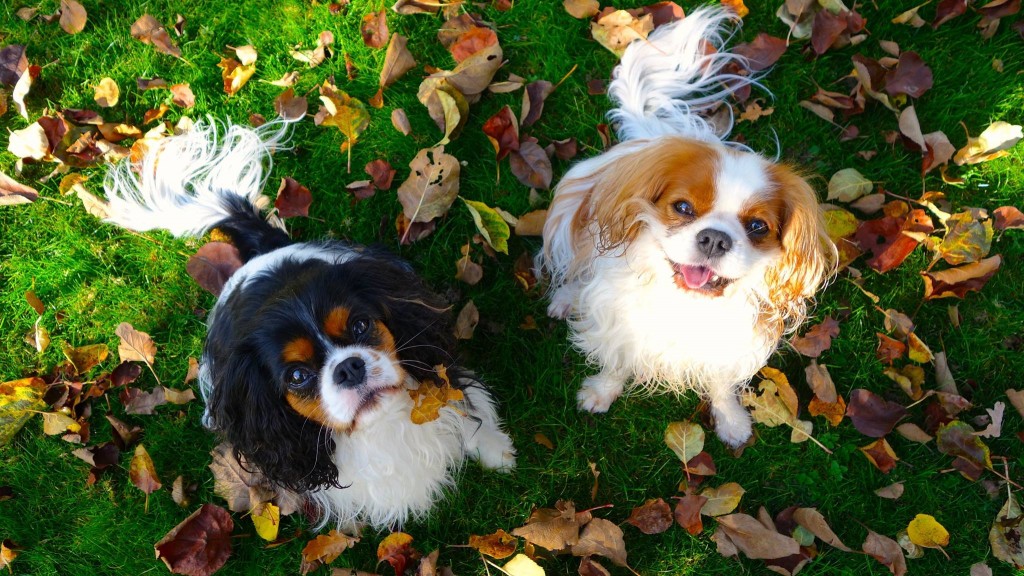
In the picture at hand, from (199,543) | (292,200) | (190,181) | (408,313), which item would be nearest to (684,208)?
(408,313)

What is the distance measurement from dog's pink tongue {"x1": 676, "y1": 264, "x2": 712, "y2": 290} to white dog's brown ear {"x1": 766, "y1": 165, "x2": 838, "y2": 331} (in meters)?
0.21

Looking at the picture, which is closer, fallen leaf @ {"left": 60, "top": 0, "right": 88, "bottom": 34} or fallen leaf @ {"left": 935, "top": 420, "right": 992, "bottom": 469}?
fallen leaf @ {"left": 935, "top": 420, "right": 992, "bottom": 469}

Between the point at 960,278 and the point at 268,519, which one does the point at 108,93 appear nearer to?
the point at 268,519

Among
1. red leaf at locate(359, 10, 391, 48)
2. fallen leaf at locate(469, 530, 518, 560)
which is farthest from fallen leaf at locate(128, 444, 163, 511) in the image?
red leaf at locate(359, 10, 391, 48)

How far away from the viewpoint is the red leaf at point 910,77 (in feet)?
10.1

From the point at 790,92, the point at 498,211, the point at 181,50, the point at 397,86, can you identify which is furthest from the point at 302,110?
the point at 790,92

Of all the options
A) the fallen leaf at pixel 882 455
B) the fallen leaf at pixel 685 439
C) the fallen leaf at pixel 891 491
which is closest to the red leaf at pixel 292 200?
the fallen leaf at pixel 685 439

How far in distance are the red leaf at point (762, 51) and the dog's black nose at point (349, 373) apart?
2.37m

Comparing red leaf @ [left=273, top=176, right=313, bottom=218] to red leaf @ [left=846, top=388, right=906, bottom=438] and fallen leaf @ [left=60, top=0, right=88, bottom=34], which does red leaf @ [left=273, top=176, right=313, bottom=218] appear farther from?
red leaf @ [left=846, top=388, right=906, bottom=438]

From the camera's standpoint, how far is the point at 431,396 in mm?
2156

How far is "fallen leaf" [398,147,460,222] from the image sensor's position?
9.89ft

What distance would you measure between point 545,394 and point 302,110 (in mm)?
1787

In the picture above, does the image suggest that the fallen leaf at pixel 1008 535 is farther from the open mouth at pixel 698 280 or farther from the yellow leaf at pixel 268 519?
the yellow leaf at pixel 268 519

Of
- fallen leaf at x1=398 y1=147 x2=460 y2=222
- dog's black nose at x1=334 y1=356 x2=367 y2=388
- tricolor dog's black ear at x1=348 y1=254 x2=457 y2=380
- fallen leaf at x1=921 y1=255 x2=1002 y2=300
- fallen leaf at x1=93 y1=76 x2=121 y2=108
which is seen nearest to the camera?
dog's black nose at x1=334 y1=356 x2=367 y2=388
